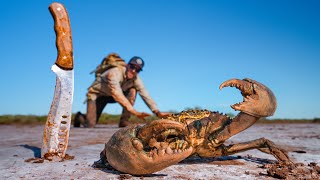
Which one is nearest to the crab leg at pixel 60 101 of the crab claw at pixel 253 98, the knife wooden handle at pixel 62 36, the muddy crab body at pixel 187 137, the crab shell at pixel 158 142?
the knife wooden handle at pixel 62 36

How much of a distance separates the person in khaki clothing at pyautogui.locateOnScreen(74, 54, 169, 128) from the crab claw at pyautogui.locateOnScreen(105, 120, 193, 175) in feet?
22.0

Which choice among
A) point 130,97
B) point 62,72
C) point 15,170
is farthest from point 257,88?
point 130,97

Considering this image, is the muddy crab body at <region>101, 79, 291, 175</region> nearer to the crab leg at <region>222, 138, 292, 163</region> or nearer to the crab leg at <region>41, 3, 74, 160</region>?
the crab leg at <region>222, 138, 292, 163</region>

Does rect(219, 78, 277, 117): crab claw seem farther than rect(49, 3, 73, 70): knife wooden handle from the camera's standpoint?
No

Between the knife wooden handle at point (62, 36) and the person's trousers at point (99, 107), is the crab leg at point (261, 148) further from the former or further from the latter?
the person's trousers at point (99, 107)

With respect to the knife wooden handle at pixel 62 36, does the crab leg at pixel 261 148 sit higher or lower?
lower

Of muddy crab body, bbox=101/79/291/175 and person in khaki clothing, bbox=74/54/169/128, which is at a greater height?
person in khaki clothing, bbox=74/54/169/128

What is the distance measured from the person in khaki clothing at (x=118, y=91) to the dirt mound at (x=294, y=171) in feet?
21.1

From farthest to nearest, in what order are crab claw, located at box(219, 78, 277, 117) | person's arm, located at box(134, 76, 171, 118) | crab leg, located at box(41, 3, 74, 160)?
person's arm, located at box(134, 76, 171, 118), crab leg, located at box(41, 3, 74, 160), crab claw, located at box(219, 78, 277, 117)

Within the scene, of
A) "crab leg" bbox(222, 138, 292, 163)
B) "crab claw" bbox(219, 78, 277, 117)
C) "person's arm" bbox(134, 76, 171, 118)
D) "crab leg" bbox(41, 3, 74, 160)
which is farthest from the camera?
"person's arm" bbox(134, 76, 171, 118)

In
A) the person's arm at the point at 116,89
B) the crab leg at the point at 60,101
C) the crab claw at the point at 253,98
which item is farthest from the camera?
the person's arm at the point at 116,89

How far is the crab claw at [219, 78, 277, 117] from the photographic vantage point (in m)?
3.20

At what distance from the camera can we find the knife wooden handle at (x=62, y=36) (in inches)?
165

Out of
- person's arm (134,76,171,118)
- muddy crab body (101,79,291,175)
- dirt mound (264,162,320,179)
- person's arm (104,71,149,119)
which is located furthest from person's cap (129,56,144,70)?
dirt mound (264,162,320,179)
